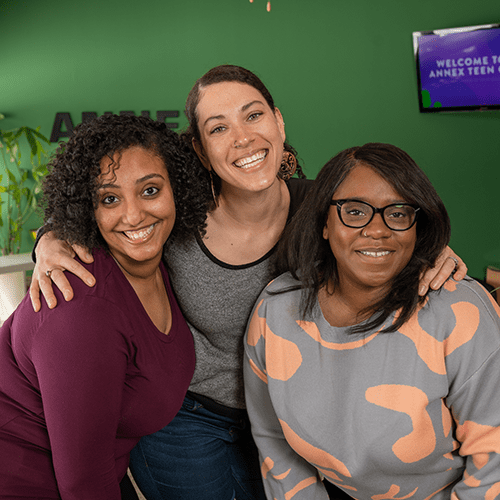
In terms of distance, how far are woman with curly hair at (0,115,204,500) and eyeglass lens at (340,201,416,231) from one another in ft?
1.57

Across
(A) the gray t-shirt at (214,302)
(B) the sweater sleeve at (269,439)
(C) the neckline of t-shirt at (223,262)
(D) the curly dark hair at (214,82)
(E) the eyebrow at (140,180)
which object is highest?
(D) the curly dark hair at (214,82)

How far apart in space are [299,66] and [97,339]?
3315mm

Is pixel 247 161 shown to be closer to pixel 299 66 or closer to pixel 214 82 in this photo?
pixel 214 82

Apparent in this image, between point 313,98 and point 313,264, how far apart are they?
2876 millimetres

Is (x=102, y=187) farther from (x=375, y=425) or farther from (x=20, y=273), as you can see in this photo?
(x=20, y=273)

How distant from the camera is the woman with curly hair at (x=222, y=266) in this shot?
1.43 m

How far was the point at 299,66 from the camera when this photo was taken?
3.88 m

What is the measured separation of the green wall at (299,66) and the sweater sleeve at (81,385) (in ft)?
10.3

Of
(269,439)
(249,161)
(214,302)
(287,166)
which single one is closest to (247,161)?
(249,161)

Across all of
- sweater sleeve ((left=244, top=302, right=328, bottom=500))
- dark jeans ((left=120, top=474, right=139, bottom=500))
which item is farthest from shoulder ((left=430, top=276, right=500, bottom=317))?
dark jeans ((left=120, top=474, right=139, bottom=500))

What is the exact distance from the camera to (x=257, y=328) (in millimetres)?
1384

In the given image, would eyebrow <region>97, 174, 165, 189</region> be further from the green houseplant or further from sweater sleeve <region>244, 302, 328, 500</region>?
the green houseplant

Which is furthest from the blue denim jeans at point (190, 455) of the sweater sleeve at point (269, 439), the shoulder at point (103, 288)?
the shoulder at point (103, 288)

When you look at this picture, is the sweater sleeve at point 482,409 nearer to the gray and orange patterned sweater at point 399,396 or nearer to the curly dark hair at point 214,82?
the gray and orange patterned sweater at point 399,396
